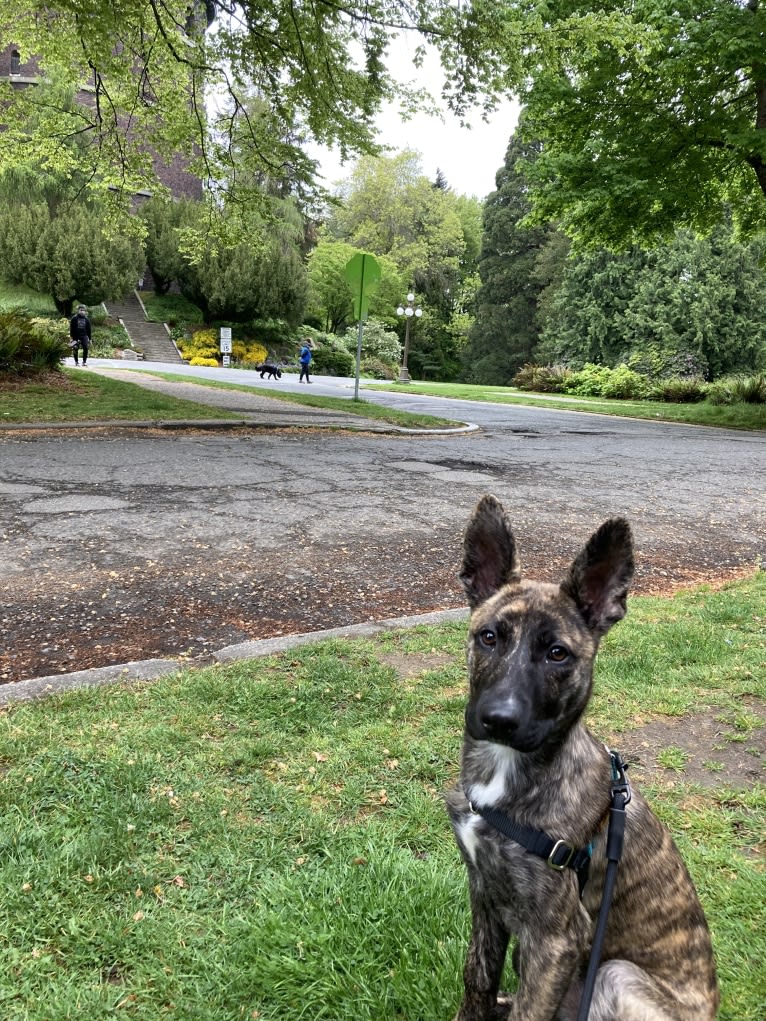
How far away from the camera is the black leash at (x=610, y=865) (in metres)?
1.59

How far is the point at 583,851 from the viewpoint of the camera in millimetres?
1646

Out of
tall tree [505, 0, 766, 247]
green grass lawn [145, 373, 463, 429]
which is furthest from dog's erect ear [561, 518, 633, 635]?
tall tree [505, 0, 766, 247]

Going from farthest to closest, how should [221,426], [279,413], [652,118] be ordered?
[652,118]
[279,413]
[221,426]

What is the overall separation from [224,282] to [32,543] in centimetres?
4549

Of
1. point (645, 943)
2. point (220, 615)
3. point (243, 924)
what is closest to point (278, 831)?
point (243, 924)

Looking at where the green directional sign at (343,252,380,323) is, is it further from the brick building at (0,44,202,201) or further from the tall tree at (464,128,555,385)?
the tall tree at (464,128,555,385)

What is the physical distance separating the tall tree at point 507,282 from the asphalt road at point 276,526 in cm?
4654

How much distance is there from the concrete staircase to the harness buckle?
47.0 metres

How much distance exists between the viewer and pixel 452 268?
65375 millimetres

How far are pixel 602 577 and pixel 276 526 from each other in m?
4.95

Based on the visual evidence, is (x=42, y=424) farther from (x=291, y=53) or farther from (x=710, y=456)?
(x=710, y=456)

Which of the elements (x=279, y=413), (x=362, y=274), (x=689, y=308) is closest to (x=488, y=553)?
(x=279, y=413)

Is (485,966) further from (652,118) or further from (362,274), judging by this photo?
(652,118)

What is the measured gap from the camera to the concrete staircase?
4556cm
